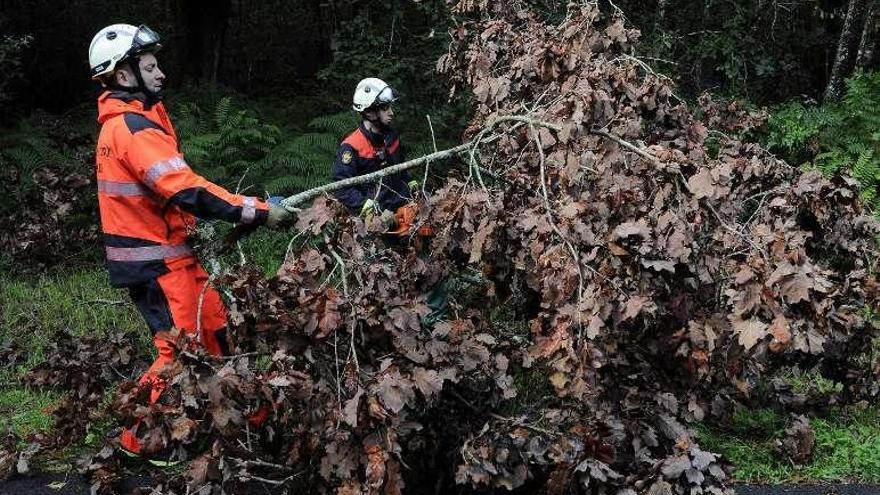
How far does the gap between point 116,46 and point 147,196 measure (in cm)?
71

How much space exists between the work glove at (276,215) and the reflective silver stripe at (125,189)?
2.02 ft

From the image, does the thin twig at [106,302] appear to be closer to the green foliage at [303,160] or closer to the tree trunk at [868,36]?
the green foliage at [303,160]

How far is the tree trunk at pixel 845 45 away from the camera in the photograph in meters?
9.70

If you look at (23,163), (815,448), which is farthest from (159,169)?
(23,163)

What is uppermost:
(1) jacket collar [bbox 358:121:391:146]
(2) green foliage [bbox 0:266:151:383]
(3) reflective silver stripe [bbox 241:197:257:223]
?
(3) reflective silver stripe [bbox 241:197:257:223]

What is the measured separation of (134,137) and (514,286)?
1896 millimetres

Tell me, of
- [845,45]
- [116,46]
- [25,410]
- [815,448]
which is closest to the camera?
[116,46]

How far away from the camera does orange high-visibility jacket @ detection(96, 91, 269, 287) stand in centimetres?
390

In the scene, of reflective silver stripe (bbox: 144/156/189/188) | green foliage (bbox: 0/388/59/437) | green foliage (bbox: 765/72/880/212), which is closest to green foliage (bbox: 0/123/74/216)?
green foliage (bbox: 0/388/59/437)

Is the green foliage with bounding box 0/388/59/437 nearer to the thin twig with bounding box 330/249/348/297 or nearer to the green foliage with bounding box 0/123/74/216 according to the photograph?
the thin twig with bounding box 330/249/348/297

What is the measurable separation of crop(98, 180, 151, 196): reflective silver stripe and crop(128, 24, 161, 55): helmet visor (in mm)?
610

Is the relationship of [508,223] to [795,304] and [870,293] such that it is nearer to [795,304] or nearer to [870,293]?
[795,304]

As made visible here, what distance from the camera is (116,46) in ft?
13.1

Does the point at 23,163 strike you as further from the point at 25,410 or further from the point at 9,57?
the point at 25,410
